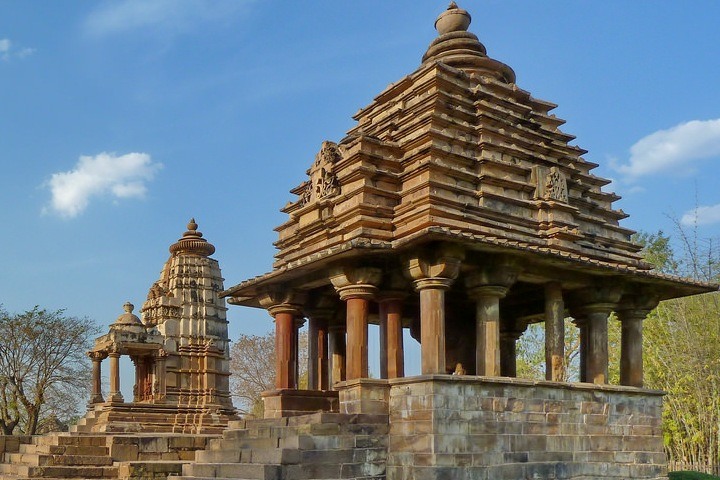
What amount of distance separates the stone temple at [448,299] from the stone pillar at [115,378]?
656cm

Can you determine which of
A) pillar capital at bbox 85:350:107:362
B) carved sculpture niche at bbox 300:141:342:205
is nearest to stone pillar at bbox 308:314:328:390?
carved sculpture niche at bbox 300:141:342:205

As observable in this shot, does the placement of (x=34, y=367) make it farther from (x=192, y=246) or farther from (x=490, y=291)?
(x=490, y=291)

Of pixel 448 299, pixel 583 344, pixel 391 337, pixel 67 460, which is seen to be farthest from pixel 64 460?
pixel 583 344

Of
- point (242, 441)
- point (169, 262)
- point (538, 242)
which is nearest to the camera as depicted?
point (242, 441)

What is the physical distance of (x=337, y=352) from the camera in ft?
50.3

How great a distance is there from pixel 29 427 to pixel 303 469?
25819 mm

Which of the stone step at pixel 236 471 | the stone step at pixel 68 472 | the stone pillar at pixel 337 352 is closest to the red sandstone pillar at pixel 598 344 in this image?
the stone pillar at pixel 337 352

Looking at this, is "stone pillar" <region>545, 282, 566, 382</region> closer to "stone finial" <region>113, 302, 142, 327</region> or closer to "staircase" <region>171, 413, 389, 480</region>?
"staircase" <region>171, 413, 389, 480</region>

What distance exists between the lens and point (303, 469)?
10.4 m

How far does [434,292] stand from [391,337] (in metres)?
1.64

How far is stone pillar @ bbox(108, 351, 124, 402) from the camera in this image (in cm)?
2416

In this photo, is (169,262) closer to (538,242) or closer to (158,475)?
(158,475)

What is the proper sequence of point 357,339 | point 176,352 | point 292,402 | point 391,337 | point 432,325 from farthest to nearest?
point 176,352
point 292,402
point 391,337
point 357,339
point 432,325

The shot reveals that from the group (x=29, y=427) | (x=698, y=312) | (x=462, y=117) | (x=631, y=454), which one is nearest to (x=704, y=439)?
Answer: (x=698, y=312)
